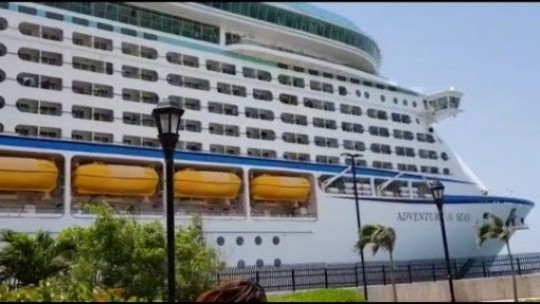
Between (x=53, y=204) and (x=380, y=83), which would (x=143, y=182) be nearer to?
(x=53, y=204)

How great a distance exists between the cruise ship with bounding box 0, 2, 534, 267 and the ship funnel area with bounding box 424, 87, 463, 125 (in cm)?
10

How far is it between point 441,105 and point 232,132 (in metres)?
15.1

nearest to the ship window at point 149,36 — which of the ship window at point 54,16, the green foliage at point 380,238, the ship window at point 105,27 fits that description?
the ship window at point 105,27

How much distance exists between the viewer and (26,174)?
2102 centimetres

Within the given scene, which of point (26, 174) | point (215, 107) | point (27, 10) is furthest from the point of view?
point (215, 107)

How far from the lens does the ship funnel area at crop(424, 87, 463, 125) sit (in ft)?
119

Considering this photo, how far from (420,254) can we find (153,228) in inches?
731

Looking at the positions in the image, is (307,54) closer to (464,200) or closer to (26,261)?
(464,200)

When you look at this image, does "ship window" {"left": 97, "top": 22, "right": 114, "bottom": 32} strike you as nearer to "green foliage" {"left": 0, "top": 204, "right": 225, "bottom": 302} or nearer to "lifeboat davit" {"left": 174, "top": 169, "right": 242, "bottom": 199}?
"lifeboat davit" {"left": 174, "top": 169, "right": 242, "bottom": 199}

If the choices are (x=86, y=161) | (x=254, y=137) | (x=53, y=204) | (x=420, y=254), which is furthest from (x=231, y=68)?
(x=420, y=254)

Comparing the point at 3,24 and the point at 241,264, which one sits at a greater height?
the point at 3,24

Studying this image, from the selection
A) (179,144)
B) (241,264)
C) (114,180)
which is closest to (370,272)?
(241,264)

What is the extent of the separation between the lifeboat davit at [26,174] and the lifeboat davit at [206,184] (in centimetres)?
509

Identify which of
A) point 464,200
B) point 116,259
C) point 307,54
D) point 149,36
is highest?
point 307,54
